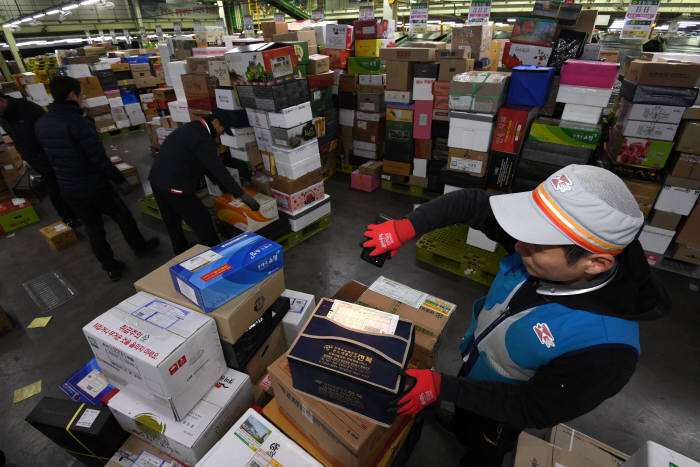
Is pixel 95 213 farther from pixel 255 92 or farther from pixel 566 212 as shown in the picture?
pixel 566 212

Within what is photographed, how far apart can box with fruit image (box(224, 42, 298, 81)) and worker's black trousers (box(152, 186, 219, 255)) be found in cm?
137

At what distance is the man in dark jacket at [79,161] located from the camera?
299 cm

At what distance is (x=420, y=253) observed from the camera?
3.79 m

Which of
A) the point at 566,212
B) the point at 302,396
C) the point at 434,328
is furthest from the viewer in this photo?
the point at 434,328

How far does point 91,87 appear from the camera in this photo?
7.65 m

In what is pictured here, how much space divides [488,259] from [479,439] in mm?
2022

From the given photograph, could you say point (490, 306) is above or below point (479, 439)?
above

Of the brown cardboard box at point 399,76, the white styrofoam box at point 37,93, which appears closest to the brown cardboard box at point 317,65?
the brown cardboard box at point 399,76

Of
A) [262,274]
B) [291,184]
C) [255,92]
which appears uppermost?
[255,92]

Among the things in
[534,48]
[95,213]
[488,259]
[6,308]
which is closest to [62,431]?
[95,213]

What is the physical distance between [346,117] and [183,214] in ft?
11.6

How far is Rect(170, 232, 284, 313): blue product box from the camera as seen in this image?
1.62 metres

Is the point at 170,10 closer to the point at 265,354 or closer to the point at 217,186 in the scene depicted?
the point at 217,186

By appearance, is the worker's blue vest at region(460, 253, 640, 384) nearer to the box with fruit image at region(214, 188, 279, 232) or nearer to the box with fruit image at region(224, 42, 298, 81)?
the box with fruit image at region(214, 188, 279, 232)
